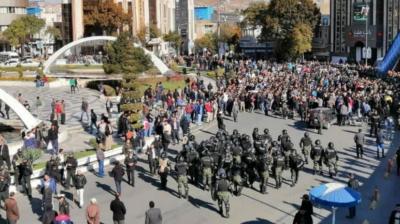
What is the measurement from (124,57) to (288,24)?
4047 cm

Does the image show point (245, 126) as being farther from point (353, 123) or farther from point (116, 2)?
point (116, 2)

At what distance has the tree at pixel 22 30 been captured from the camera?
85.2m

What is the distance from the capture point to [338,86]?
128ft

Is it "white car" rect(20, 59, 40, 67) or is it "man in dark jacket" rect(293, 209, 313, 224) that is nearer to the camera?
"man in dark jacket" rect(293, 209, 313, 224)

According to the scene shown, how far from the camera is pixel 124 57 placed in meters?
40.0

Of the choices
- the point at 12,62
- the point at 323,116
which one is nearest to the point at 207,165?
the point at 323,116

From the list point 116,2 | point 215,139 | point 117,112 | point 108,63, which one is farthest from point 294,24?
point 215,139

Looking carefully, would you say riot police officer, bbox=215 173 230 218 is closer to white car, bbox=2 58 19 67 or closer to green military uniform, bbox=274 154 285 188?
green military uniform, bbox=274 154 285 188

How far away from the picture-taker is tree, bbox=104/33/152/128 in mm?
28953

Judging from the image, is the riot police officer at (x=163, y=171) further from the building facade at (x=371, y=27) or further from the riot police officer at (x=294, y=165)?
the building facade at (x=371, y=27)

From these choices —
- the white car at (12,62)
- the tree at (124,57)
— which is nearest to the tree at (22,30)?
the white car at (12,62)

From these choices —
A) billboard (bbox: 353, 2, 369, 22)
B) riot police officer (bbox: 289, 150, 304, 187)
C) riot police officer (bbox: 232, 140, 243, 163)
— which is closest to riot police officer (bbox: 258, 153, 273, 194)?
riot police officer (bbox: 232, 140, 243, 163)

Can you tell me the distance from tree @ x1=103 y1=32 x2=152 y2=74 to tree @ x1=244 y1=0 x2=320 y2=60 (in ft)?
103

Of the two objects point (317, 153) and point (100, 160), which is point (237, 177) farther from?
point (100, 160)
